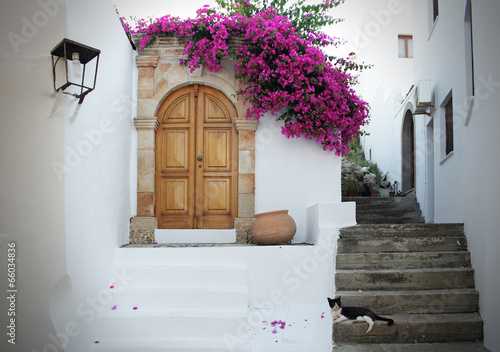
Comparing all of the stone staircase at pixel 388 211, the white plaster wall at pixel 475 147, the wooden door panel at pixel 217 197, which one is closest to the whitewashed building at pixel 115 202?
the wooden door panel at pixel 217 197

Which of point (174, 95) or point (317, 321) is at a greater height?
point (174, 95)

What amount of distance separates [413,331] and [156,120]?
13.2ft

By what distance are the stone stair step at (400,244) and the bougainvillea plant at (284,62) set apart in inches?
52.3

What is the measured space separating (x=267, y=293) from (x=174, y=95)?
9.86ft

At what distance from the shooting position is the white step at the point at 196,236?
19.0 ft

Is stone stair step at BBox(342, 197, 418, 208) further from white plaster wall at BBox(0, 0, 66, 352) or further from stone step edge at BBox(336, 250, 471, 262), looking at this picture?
white plaster wall at BBox(0, 0, 66, 352)

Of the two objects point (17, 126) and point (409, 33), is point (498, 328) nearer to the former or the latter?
point (17, 126)

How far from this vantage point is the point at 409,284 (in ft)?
14.9

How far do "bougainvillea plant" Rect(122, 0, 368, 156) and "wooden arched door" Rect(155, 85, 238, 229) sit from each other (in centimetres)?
46

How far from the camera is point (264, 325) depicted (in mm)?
4344

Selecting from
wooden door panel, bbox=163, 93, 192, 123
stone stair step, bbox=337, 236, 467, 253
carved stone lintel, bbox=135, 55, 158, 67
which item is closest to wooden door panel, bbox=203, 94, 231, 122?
wooden door panel, bbox=163, 93, 192, 123

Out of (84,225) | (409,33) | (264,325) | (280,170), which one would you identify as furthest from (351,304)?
(409,33)

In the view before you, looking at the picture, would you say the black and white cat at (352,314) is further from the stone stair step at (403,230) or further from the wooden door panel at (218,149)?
the wooden door panel at (218,149)

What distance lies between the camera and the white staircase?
399 cm
